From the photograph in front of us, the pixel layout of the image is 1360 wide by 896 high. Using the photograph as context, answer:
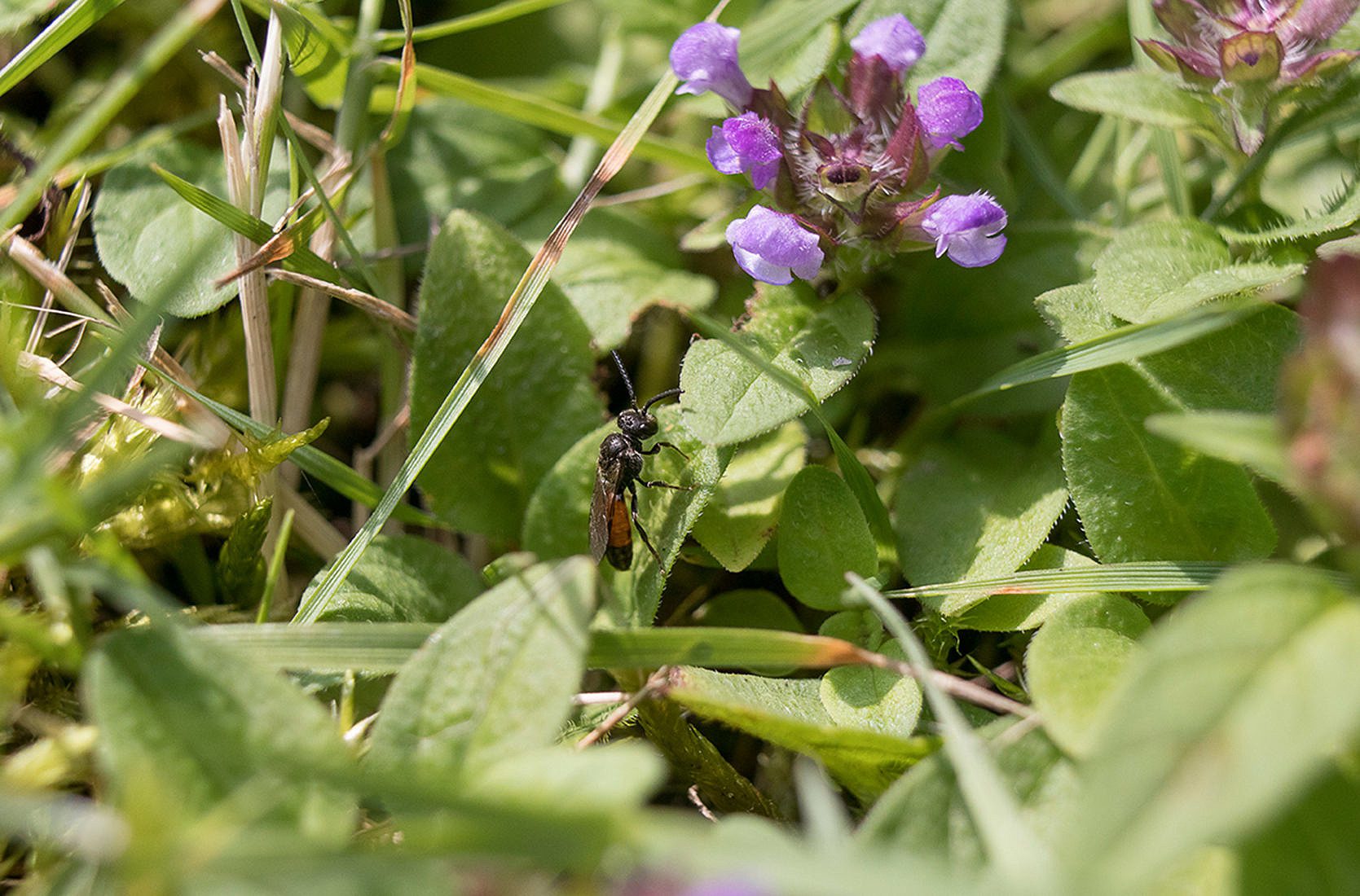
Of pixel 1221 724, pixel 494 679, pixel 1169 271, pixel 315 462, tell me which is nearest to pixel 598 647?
pixel 494 679

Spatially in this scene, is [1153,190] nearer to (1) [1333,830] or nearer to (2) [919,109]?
(2) [919,109]

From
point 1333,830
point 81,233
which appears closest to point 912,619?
point 1333,830

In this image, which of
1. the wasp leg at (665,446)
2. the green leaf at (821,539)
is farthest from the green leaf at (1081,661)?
the wasp leg at (665,446)

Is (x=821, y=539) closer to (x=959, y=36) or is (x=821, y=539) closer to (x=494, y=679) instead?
(x=494, y=679)

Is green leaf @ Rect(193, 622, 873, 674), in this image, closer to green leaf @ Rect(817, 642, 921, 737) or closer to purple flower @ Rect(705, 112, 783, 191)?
green leaf @ Rect(817, 642, 921, 737)

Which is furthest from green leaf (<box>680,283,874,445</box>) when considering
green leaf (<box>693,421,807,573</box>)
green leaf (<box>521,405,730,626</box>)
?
green leaf (<box>693,421,807,573</box>)

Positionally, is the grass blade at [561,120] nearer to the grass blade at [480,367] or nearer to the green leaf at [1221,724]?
the grass blade at [480,367]

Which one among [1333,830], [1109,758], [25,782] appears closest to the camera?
[1109,758]
